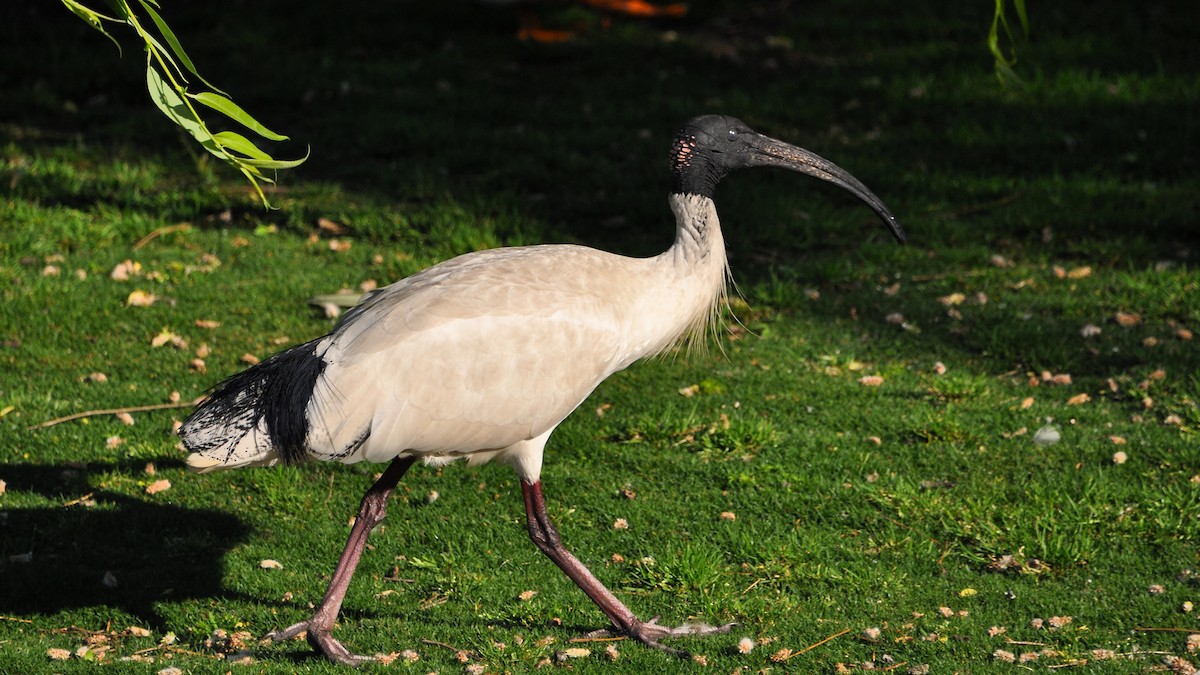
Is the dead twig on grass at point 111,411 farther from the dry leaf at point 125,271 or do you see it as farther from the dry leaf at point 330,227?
the dry leaf at point 330,227

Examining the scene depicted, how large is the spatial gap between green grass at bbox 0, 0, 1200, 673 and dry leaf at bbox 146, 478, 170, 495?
0.03m

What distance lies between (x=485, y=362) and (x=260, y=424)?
2.71ft

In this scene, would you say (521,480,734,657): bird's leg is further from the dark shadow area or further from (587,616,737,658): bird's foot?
the dark shadow area

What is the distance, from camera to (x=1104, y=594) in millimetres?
5484

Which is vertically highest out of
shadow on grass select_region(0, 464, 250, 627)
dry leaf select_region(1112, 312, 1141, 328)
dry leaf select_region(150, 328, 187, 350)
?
dry leaf select_region(1112, 312, 1141, 328)

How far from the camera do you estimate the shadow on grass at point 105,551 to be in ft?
18.0

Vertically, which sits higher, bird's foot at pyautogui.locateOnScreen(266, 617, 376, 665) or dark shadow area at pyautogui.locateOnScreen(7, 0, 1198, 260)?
dark shadow area at pyautogui.locateOnScreen(7, 0, 1198, 260)

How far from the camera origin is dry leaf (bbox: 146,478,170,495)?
20.5 feet

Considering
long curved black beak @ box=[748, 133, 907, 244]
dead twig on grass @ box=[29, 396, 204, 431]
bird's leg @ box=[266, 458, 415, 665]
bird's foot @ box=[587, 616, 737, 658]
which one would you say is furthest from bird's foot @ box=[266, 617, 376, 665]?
long curved black beak @ box=[748, 133, 907, 244]

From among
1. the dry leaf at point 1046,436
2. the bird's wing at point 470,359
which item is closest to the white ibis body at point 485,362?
the bird's wing at point 470,359

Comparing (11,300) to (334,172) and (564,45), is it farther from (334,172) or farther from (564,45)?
(564,45)

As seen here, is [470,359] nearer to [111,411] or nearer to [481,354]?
[481,354]

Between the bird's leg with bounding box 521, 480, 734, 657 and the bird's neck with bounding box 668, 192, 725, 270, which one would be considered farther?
the bird's neck with bounding box 668, 192, 725, 270

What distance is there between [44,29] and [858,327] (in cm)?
854
